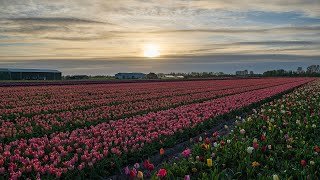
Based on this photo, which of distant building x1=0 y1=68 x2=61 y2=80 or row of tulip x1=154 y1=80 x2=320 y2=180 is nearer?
row of tulip x1=154 y1=80 x2=320 y2=180

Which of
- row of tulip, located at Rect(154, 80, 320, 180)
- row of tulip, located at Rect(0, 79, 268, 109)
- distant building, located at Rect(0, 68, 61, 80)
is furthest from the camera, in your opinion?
distant building, located at Rect(0, 68, 61, 80)

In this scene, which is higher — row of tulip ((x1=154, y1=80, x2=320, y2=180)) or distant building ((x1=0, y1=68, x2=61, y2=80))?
distant building ((x1=0, y1=68, x2=61, y2=80))

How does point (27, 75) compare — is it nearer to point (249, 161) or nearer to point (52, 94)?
point (52, 94)

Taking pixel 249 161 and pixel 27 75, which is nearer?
pixel 249 161

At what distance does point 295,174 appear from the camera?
19.1 ft

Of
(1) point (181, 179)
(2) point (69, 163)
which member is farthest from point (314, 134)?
(2) point (69, 163)

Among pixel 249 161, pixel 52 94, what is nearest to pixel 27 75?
pixel 52 94

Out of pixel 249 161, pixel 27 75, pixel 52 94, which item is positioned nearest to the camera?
pixel 249 161

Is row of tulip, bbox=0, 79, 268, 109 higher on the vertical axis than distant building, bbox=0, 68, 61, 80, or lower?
lower

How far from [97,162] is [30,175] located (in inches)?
51.2

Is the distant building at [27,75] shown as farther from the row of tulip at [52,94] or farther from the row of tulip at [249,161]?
the row of tulip at [249,161]

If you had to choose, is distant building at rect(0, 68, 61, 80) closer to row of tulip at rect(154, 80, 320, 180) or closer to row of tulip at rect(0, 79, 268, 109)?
row of tulip at rect(0, 79, 268, 109)

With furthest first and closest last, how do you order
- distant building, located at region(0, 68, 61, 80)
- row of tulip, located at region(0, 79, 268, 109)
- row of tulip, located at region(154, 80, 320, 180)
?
distant building, located at region(0, 68, 61, 80)
row of tulip, located at region(0, 79, 268, 109)
row of tulip, located at region(154, 80, 320, 180)

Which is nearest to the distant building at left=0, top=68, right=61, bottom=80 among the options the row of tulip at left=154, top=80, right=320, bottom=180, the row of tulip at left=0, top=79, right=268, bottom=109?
the row of tulip at left=0, top=79, right=268, bottom=109
